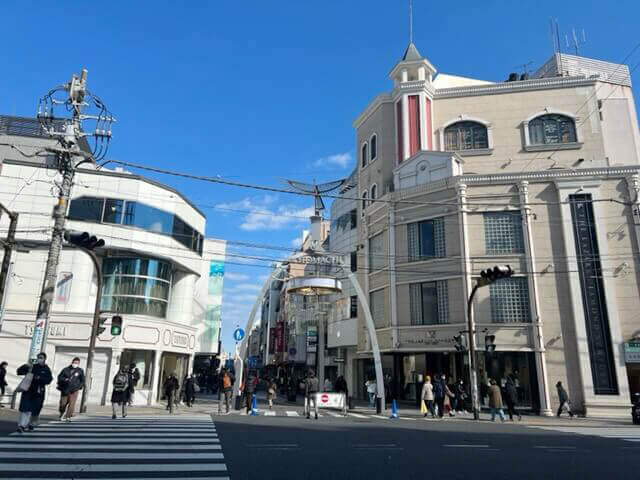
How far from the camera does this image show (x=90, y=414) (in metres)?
16.1

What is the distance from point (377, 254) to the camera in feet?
94.9

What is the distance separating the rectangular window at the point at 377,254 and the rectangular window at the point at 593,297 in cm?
1042

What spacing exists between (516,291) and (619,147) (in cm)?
1146

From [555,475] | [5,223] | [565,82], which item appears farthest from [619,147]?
[5,223]

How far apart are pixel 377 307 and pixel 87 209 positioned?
17062mm

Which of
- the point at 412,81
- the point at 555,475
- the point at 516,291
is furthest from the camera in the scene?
the point at 412,81

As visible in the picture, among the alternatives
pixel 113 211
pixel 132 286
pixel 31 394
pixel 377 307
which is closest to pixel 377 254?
pixel 377 307

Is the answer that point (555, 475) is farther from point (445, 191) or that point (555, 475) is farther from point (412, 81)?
point (412, 81)

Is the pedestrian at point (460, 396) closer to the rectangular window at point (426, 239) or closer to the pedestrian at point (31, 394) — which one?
the rectangular window at point (426, 239)

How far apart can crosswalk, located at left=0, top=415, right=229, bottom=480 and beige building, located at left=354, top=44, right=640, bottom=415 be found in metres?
12.3

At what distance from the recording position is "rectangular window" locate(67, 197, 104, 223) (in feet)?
73.2

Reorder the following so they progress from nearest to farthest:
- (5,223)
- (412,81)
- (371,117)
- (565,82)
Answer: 1. (5,223)
2. (565,82)
3. (412,81)
4. (371,117)

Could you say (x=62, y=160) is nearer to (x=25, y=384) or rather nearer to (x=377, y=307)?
(x=25, y=384)

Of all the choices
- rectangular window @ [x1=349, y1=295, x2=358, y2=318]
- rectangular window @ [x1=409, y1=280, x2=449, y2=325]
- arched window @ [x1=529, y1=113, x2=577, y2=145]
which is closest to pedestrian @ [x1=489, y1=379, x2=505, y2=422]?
rectangular window @ [x1=409, y1=280, x2=449, y2=325]
